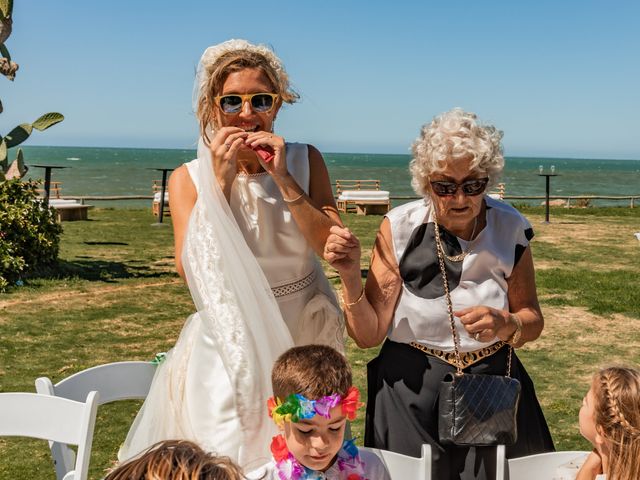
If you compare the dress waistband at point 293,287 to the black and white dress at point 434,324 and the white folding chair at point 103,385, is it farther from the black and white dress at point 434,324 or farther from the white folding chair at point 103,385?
the white folding chair at point 103,385

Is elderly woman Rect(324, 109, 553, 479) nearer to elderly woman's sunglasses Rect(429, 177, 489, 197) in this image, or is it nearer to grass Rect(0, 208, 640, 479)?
elderly woman's sunglasses Rect(429, 177, 489, 197)

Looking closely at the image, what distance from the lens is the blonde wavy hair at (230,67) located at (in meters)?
2.97

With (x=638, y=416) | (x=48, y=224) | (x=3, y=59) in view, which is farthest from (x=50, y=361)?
(x=638, y=416)

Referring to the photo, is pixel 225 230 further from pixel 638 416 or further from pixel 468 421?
pixel 638 416

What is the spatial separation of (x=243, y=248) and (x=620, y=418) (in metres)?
1.38

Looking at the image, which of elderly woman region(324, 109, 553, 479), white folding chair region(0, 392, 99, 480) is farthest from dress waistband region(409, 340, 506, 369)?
white folding chair region(0, 392, 99, 480)

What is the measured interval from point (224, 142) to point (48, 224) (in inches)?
375

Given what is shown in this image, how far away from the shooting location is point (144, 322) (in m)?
9.09

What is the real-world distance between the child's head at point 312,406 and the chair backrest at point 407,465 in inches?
7.6

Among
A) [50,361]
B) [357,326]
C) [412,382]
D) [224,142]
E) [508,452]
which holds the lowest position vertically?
[50,361]

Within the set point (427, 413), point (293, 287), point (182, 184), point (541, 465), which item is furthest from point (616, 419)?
point (182, 184)

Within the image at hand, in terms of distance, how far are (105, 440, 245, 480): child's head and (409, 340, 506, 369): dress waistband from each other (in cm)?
150

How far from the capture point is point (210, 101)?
302 centimetres

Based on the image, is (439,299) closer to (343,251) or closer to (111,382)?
(343,251)
